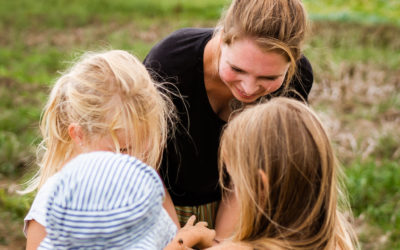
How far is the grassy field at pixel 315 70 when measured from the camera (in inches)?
155

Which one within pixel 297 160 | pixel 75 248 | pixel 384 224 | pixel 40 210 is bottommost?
pixel 384 224

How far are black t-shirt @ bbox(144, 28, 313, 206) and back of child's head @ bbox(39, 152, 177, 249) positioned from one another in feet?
3.45

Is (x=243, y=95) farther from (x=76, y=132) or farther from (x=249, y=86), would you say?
(x=76, y=132)

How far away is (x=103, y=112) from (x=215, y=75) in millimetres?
663

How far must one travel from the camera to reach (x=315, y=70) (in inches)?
261

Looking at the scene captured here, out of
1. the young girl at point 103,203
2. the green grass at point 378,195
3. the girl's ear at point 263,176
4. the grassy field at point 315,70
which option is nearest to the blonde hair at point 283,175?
the girl's ear at point 263,176

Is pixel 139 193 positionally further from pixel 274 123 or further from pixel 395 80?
pixel 395 80

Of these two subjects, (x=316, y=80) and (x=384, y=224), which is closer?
(x=384, y=224)

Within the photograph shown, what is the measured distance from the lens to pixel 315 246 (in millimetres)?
1733

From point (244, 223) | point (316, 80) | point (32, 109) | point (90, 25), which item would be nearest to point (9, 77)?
point (32, 109)

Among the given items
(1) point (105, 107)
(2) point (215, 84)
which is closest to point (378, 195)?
(2) point (215, 84)

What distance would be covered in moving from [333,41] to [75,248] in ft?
24.4

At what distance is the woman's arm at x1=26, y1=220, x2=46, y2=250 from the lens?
1.95m

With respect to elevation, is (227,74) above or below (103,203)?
above
